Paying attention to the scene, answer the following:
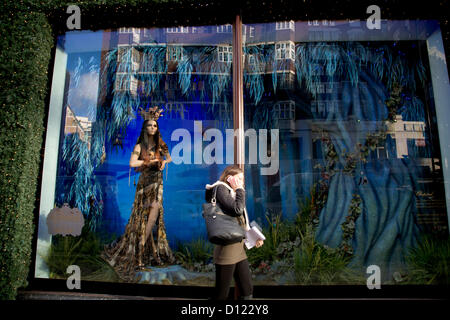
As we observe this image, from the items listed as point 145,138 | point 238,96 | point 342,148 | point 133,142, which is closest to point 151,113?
point 145,138

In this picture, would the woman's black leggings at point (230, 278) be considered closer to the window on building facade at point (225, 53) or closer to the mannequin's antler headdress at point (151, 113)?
the mannequin's antler headdress at point (151, 113)

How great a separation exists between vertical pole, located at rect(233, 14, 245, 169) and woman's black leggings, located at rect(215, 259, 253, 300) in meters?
1.33

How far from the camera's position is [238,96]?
3.91 metres

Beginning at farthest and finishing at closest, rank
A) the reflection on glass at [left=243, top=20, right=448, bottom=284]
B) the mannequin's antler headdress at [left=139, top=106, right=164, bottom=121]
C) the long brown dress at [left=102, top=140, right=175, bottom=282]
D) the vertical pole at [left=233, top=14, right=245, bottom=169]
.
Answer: the mannequin's antler headdress at [left=139, top=106, right=164, bottom=121] → the long brown dress at [left=102, top=140, right=175, bottom=282] → the reflection on glass at [left=243, top=20, right=448, bottom=284] → the vertical pole at [left=233, top=14, right=245, bottom=169]

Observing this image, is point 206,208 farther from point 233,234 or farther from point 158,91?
point 158,91

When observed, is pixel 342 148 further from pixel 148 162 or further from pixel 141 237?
pixel 141 237

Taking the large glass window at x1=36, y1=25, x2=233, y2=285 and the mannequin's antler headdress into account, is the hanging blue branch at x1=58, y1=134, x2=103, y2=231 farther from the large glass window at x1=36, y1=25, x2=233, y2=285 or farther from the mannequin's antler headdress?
the mannequin's antler headdress

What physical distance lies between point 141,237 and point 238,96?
8.00 feet

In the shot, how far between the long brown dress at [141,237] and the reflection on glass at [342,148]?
4.46ft

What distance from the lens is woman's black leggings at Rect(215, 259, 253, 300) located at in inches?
107

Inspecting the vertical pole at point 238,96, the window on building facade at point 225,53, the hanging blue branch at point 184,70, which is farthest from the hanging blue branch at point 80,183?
the window on building facade at point 225,53

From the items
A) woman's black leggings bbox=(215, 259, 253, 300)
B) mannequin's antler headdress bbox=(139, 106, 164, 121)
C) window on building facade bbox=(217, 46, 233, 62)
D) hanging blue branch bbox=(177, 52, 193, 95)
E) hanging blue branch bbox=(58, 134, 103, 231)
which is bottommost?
woman's black leggings bbox=(215, 259, 253, 300)

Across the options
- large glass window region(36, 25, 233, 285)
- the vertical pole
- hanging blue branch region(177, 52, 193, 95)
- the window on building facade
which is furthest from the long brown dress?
the window on building facade

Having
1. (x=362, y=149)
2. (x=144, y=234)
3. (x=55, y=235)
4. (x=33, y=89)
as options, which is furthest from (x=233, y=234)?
(x=33, y=89)
